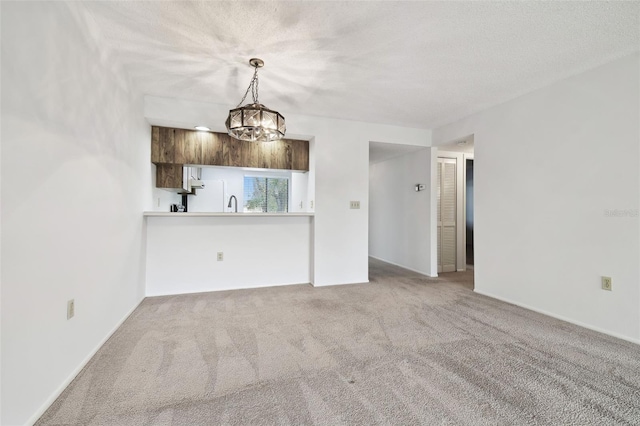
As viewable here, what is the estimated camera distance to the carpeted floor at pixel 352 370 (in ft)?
4.81

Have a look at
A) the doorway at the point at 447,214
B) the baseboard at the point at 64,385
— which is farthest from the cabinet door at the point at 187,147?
the doorway at the point at 447,214

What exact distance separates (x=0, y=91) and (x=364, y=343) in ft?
8.28

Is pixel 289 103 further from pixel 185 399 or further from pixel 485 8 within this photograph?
pixel 185 399

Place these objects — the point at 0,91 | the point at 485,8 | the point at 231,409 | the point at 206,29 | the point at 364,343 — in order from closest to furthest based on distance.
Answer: the point at 0,91 < the point at 231,409 < the point at 485,8 < the point at 206,29 < the point at 364,343

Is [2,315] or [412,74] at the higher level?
[412,74]

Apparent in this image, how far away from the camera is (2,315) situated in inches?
47.7

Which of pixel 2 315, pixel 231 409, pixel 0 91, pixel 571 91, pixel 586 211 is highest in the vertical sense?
pixel 571 91

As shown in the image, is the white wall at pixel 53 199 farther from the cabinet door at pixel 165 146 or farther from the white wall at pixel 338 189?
the white wall at pixel 338 189

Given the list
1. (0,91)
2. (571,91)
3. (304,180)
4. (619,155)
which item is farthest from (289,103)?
(619,155)

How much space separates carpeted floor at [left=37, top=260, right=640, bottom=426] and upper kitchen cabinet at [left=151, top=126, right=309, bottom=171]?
1.86 m

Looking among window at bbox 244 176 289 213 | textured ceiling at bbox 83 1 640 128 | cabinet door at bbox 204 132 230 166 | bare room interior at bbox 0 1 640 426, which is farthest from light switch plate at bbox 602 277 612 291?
window at bbox 244 176 289 213

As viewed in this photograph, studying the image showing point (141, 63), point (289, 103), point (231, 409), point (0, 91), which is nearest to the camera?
point (0, 91)

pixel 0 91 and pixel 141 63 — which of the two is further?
pixel 141 63

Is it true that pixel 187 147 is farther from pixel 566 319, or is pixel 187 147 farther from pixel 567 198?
pixel 566 319
